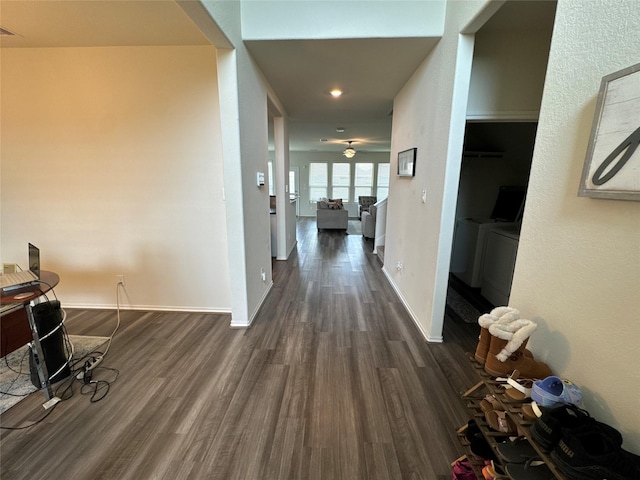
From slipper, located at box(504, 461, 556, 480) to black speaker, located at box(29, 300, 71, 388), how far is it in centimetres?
244

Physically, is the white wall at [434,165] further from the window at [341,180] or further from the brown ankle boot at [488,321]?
the window at [341,180]

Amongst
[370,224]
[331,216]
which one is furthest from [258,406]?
[331,216]

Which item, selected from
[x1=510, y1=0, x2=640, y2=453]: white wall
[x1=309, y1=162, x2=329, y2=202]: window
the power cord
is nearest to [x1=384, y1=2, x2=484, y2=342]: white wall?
[x1=510, y1=0, x2=640, y2=453]: white wall

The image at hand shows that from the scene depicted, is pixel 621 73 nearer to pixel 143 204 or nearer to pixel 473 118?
pixel 473 118

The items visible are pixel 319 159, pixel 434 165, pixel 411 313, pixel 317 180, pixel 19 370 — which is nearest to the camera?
pixel 19 370

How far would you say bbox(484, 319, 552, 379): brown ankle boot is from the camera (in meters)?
1.04

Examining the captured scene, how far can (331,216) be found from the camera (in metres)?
7.27

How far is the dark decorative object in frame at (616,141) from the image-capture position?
78 centimetres

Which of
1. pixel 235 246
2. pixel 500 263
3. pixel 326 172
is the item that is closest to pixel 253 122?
pixel 235 246

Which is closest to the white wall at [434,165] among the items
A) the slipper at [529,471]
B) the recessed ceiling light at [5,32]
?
the slipper at [529,471]

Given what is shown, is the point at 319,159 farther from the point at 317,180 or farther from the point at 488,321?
the point at 488,321

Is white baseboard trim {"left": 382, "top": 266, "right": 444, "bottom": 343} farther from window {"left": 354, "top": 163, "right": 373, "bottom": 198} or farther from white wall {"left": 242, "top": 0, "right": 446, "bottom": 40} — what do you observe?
window {"left": 354, "top": 163, "right": 373, "bottom": 198}

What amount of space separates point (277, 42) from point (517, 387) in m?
2.76

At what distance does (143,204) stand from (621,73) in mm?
3155
